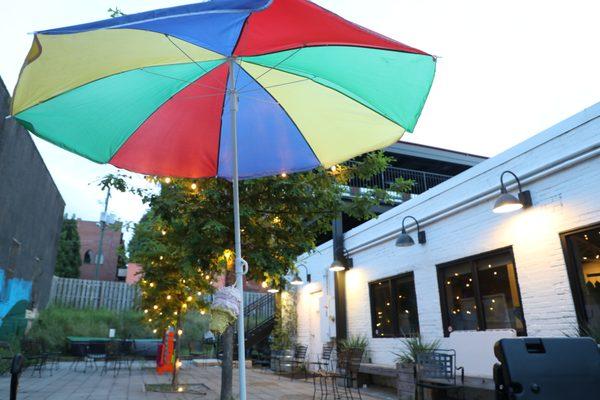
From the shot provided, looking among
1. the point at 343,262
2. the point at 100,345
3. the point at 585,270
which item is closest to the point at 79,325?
the point at 100,345

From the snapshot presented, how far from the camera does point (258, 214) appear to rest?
240 inches

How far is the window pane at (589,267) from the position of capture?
5664 mm

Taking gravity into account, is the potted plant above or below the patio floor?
above

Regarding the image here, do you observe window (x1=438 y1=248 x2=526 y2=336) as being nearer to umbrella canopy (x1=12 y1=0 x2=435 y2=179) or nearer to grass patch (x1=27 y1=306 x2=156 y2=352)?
umbrella canopy (x1=12 y1=0 x2=435 y2=179)

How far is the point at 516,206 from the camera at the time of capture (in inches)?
236

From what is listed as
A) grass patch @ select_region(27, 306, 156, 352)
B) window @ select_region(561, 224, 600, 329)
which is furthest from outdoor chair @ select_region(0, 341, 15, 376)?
window @ select_region(561, 224, 600, 329)

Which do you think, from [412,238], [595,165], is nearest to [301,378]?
[412,238]

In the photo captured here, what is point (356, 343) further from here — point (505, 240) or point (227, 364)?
point (227, 364)

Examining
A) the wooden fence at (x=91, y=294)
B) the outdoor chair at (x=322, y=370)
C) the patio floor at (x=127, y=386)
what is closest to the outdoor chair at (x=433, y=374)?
the outdoor chair at (x=322, y=370)

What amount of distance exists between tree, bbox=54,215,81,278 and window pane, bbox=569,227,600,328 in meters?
31.8

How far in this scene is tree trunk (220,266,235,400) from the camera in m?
5.82

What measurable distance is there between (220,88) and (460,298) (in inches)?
258

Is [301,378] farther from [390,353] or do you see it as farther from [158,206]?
[158,206]

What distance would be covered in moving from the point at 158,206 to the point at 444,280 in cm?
561
